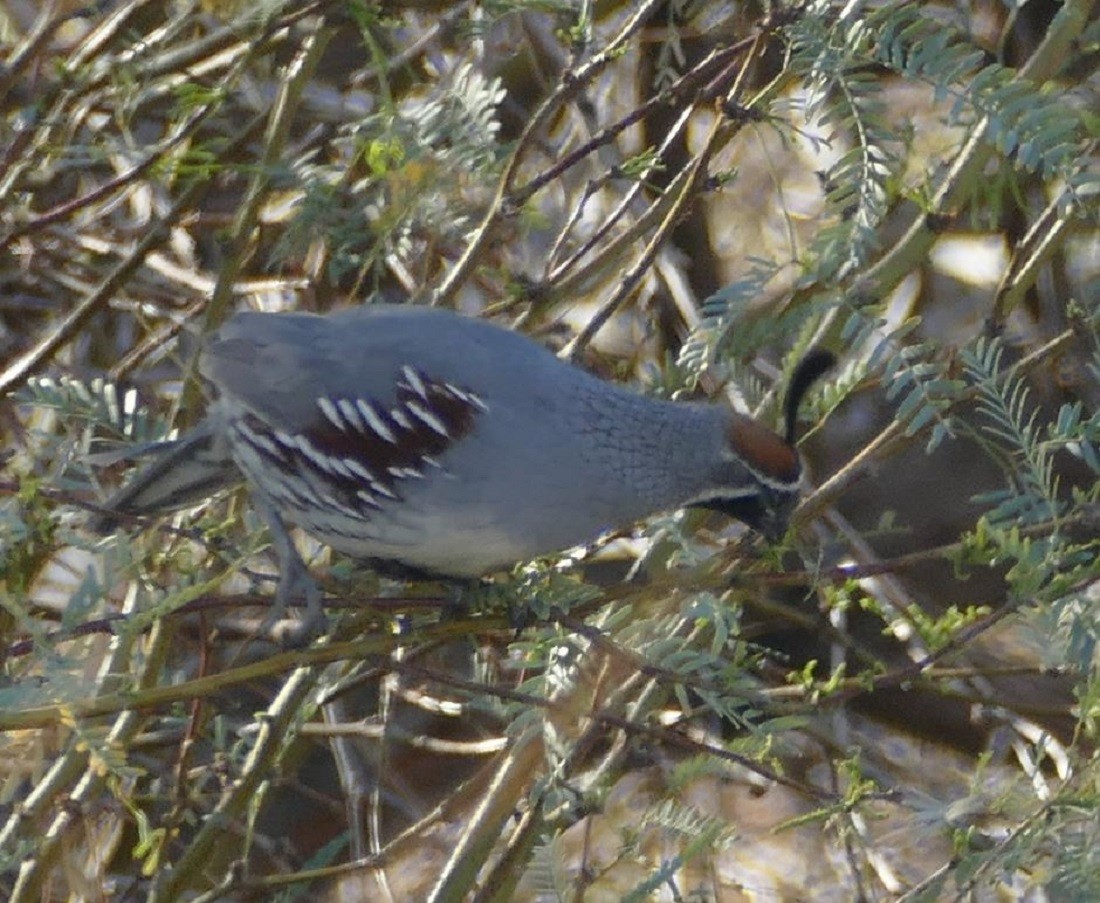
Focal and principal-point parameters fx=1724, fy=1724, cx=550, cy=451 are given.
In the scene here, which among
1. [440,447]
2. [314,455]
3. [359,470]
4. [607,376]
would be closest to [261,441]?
[314,455]

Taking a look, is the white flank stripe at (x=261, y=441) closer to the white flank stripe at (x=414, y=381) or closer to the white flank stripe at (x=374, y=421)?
the white flank stripe at (x=374, y=421)

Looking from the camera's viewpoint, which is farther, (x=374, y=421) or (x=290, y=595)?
(x=374, y=421)

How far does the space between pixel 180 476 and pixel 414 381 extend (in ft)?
1.66

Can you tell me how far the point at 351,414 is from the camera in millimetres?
3314

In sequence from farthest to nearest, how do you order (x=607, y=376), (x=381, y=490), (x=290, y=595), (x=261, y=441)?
(x=607, y=376) < (x=261, y=441) < (x=381, y=490) < (x=290, y=595)

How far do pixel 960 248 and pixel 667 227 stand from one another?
2.10 m

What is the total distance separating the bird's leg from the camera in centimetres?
299

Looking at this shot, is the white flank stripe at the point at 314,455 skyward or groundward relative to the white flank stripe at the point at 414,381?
groundward

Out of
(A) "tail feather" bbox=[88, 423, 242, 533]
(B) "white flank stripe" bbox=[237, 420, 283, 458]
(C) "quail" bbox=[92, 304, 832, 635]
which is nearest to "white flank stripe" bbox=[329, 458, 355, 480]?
(C) "quail" bbox=[92, 304, 832, 635]

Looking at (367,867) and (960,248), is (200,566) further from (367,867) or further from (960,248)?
(960,248)

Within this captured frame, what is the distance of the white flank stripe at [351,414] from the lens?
10.8ft

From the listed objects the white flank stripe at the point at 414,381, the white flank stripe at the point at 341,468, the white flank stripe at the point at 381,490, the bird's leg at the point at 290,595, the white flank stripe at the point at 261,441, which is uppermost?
the white flank stripe at the point at 414,381

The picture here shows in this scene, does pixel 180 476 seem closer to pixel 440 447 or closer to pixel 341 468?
pixel 341 468

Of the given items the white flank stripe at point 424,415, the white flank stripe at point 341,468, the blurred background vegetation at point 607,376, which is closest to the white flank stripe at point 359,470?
the white flank stripe at point 341,468
